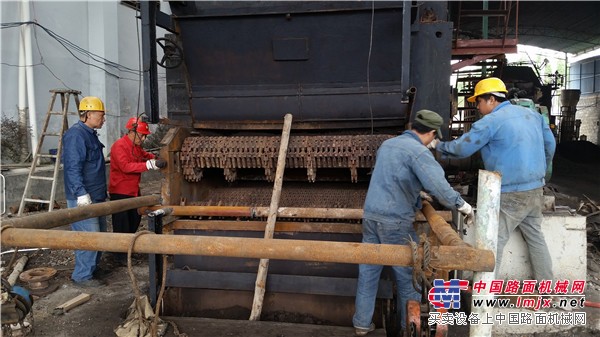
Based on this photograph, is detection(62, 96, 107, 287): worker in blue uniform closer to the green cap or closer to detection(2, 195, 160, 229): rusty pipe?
detection(2, 195, 160, 229): rusty pipe

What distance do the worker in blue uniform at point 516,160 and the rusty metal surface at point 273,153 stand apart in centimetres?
58

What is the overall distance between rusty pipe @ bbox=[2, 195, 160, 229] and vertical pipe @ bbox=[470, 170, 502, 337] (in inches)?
79.8

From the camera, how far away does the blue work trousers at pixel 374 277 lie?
2609 mm

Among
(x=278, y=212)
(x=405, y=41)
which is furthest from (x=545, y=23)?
(x=278, y=212)

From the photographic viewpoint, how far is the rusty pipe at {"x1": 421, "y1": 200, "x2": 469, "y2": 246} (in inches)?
73.8

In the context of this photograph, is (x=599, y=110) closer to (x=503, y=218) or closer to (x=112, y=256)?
(x=503, y=218)

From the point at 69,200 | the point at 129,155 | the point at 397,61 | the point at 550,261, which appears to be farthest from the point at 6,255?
the point at 550,261

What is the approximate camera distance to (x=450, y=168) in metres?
3.74

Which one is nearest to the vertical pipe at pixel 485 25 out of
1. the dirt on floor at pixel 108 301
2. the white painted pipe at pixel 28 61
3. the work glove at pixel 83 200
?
the dirt on floor at pixel 108 301

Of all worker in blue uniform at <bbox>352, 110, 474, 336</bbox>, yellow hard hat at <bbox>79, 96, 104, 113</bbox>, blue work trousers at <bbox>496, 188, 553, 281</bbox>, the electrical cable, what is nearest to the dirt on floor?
worker in blue uniform at <bbox>352, 110, 474, 336</bbox>

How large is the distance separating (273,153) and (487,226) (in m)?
1.60

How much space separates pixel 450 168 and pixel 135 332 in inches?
106

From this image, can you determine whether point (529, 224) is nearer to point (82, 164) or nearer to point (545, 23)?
point (82, 164)

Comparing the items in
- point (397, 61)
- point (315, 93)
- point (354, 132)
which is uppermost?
point (397, 61)
